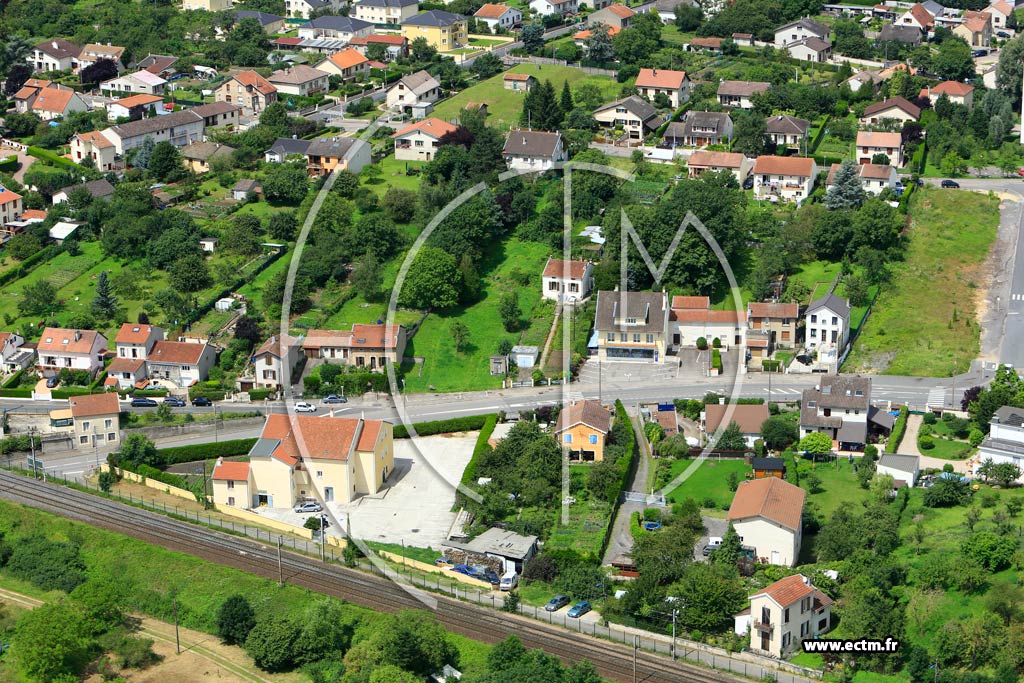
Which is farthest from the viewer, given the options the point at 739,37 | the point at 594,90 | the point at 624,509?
A: the point at 739,37

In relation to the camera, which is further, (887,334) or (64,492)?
(887,334)

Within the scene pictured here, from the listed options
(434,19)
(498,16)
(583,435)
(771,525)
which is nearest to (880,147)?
(498,16)

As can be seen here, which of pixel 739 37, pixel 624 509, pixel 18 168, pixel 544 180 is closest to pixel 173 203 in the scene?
pixel 18 168

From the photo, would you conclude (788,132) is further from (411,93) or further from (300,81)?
(300,81)

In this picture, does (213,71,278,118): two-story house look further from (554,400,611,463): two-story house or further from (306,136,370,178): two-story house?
(554,400,611,463): two-story house

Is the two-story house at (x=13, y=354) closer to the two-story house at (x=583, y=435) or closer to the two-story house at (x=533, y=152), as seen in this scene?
the two-story house at (x=583, y=435)

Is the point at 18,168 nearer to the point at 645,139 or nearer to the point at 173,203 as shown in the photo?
the point at 173,203

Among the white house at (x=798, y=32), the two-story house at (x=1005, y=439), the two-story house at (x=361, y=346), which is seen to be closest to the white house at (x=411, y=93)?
the white house at (x=798, y=32)
